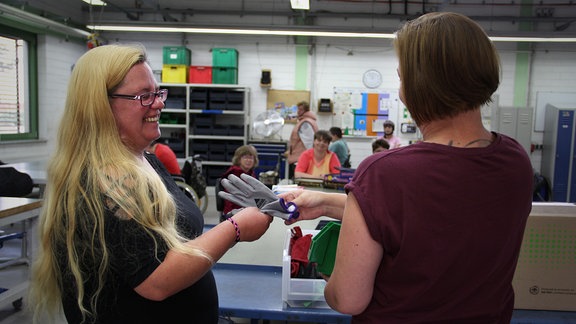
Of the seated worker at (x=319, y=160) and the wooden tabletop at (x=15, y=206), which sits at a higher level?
the seated worker at (x=319, y=160)

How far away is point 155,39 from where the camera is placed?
8.94 metres

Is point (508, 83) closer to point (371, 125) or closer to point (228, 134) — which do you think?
point (371, 125)

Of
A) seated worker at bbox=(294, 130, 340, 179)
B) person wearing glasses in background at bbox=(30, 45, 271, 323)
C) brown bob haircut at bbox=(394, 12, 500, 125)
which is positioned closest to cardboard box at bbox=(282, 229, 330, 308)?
person wearing glasses in background at bbox=(30, 45, 271, 323)

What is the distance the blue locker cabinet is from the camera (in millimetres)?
7883

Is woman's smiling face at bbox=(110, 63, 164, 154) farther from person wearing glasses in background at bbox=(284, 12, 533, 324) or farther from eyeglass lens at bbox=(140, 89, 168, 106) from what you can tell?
person wearing glasses in background at bbox=(284, 12, 533, 324)

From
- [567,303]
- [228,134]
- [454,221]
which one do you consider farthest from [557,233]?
[228,134]

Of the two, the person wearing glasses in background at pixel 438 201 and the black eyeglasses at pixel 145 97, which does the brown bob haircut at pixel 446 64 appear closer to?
the person wearing glasses in background at pixel 438 201

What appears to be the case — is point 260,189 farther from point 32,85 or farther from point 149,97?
point 32,85

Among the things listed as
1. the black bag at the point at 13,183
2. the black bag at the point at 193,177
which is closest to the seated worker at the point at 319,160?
the black bag at the point at 193,177

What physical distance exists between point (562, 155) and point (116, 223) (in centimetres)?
882

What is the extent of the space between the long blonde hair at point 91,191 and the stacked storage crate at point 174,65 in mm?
7441

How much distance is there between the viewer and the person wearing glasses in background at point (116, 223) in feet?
3.20

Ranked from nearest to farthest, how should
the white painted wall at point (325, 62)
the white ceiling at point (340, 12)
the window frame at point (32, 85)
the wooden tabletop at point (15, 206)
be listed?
the wooden tabletop at point (15, 206) < the window frame at point (32, 85) < the white ceiling at point (340, 12) < the white painted wall at point (325, 62)

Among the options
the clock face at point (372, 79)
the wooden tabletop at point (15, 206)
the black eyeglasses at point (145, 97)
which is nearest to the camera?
the black eyeglasses at point (145, 97)
